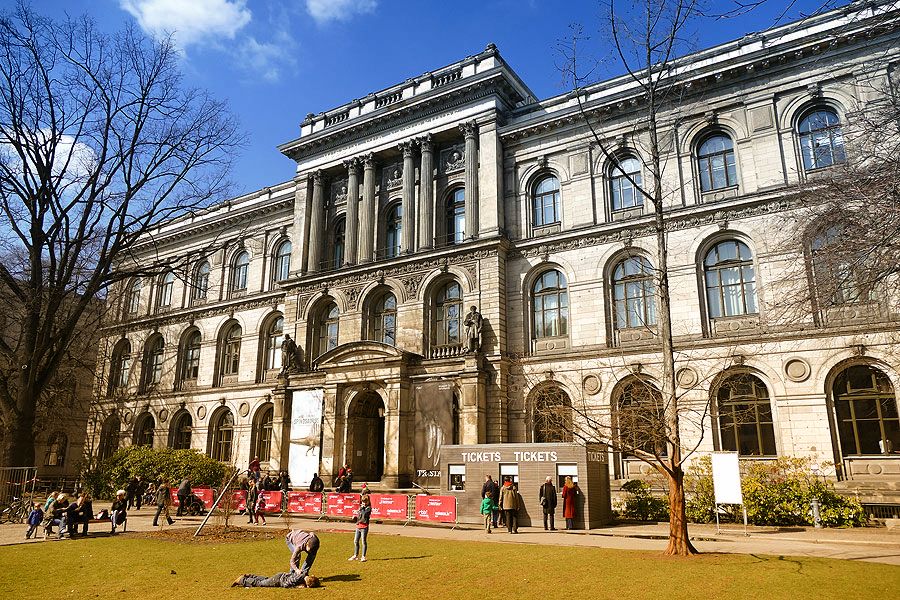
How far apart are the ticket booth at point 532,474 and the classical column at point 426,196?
13.2m

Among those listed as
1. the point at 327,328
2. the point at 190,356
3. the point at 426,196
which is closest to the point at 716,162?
the point at 426,196

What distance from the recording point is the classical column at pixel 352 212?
116 ft

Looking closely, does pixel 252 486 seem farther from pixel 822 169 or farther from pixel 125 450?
pixel 822 169

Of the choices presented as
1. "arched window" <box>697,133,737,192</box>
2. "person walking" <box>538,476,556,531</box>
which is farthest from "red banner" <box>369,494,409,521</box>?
"arched window" <box>697,133,737,192</box>

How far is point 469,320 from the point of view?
29250 millimetres

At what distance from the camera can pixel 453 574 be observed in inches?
481

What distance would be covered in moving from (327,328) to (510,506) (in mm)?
19072

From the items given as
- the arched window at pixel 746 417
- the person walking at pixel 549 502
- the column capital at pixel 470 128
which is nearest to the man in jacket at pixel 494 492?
the person walking at pixel 549 502

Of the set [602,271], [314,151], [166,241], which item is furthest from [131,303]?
[602,271]

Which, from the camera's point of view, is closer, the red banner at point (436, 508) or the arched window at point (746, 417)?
the red banner at point (436, 508)

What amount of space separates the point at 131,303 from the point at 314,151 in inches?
812

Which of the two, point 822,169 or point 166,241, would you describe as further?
point 166,241

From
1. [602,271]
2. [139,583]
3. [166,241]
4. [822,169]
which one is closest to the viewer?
[139,583]

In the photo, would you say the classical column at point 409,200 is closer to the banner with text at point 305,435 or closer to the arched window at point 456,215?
the arched window at point 456,215
